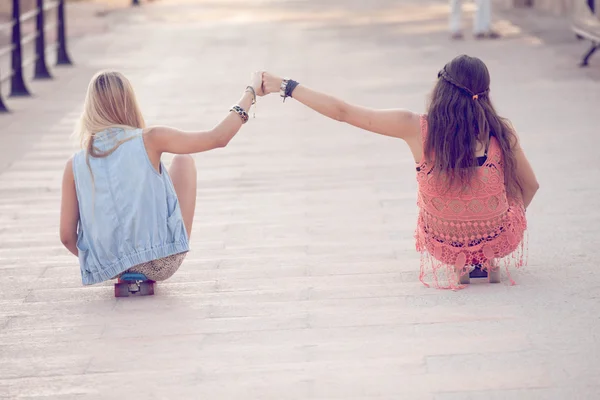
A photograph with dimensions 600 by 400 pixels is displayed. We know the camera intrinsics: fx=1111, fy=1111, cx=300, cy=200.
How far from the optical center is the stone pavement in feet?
12.7

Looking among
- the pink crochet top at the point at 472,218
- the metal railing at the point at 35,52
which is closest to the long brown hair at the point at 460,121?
the pink crochet top at the point at 472,218

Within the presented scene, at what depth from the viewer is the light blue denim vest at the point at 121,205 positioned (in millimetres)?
4879

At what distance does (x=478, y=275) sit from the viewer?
4969 mm

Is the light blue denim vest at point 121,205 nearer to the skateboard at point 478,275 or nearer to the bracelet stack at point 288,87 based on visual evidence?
the bracelet stack at point 288,87

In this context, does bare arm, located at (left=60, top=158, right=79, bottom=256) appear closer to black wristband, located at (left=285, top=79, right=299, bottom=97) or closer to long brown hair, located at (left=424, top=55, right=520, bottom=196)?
black wristband, located at (left=285, top=79, right=299, bottom=97)

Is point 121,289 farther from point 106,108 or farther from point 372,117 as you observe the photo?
point 372,117

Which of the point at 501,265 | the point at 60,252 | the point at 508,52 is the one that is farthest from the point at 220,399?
the point at 508,52

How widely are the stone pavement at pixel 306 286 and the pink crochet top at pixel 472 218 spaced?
153 millimetres

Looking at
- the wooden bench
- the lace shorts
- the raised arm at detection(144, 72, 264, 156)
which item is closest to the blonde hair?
the raised arm at detection(144, 72, 264, 156)

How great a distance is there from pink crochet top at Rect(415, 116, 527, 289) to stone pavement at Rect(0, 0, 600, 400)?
153 mm

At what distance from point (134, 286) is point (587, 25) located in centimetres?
844

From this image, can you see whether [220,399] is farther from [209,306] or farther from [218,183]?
[218,183]

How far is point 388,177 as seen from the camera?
7.41 meters

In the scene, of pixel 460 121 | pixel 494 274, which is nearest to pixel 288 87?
pixel 460 121
